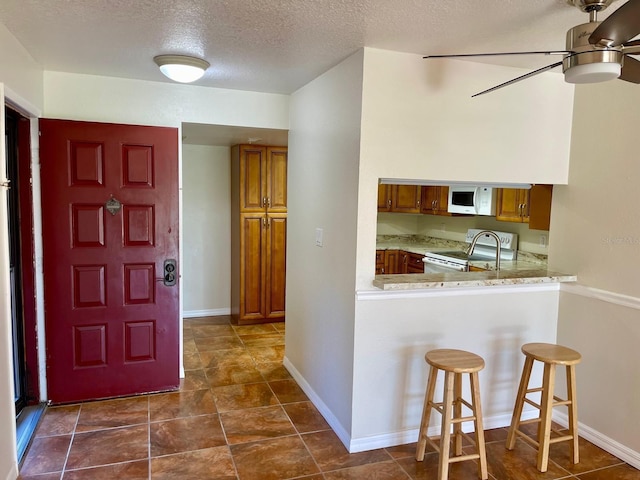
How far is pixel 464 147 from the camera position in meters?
2.77

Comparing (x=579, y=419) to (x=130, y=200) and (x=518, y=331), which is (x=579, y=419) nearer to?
(x=518, y=331)

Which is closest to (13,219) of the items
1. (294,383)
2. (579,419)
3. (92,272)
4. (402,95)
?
(92,272)

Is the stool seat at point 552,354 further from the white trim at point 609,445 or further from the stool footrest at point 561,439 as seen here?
the white trim at point 609,445

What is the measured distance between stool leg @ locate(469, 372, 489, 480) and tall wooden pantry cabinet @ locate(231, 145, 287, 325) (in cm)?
301

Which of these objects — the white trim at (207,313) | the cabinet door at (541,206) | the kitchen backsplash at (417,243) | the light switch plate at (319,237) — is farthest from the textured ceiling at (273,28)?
the white trim at (207,313)

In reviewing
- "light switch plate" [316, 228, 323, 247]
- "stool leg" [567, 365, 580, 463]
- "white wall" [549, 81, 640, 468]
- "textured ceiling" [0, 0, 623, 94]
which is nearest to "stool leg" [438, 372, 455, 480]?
"stool leg" [567, 365, 580, 463]

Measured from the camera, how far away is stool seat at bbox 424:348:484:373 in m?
2.35

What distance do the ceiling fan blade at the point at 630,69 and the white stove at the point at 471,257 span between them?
2.36 metres

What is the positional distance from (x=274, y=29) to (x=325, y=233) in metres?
1.28

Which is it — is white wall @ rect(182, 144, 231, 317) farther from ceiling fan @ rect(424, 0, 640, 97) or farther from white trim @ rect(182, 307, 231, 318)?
ceiling fan @ rect(424, 0, 640, 97)

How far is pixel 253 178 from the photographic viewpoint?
4934 mm

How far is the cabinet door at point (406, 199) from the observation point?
5305mm

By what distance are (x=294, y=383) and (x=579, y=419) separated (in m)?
1.94

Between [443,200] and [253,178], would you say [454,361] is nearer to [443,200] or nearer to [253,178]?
[443,200]
